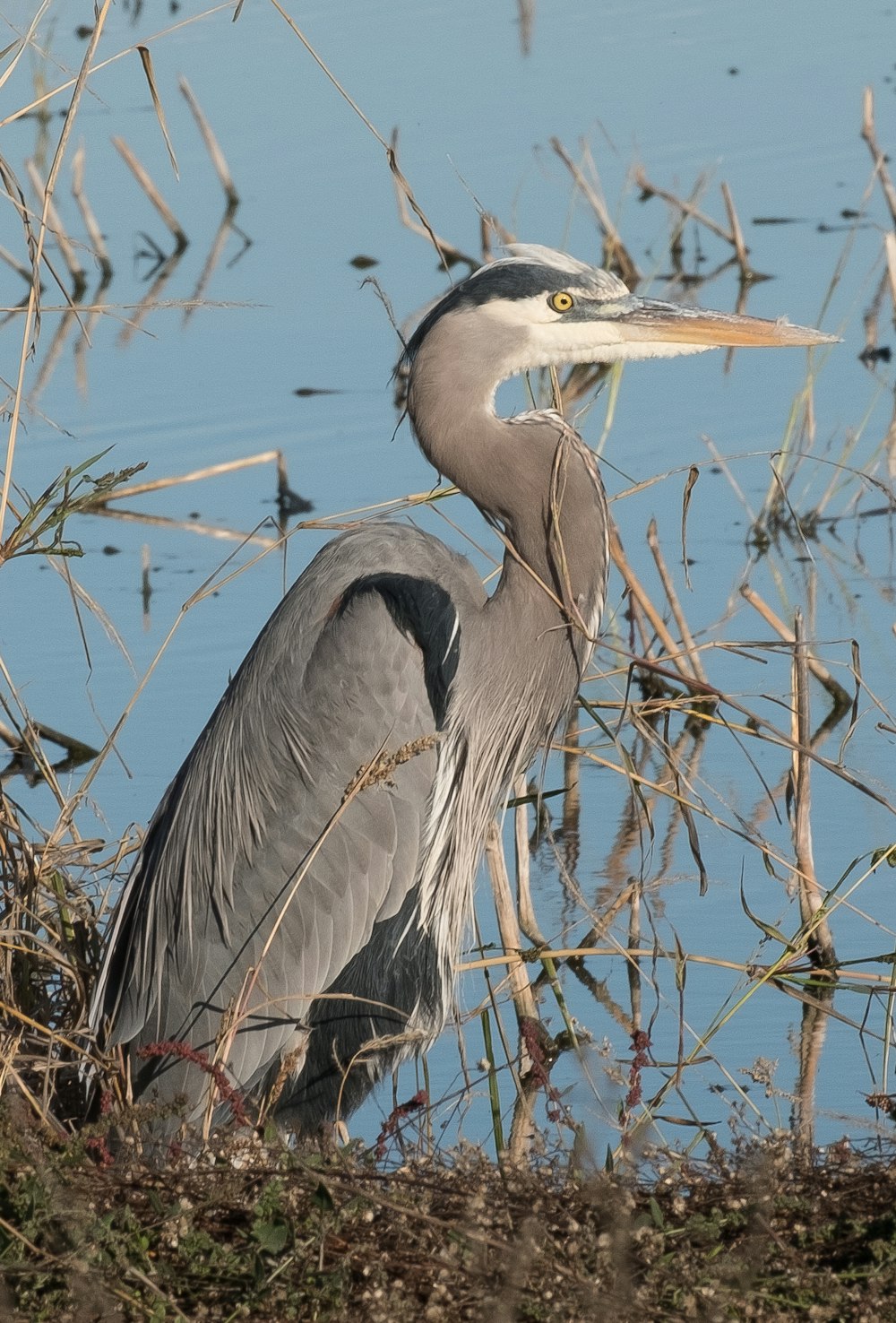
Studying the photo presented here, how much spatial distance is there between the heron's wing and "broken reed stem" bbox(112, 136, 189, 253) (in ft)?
19.9

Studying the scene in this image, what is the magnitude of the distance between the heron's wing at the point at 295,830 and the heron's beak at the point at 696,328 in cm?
65

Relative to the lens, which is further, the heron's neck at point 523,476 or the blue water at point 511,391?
the blue water at point 511,391

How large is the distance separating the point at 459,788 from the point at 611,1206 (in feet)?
5.14

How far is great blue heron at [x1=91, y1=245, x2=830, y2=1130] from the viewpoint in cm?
383

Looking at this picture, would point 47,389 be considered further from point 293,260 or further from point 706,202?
point 706,202

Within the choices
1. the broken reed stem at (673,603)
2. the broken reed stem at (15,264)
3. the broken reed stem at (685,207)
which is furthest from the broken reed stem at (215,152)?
the broken reed stem at (673,603)

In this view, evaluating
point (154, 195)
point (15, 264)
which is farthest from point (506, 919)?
point (154, 195)

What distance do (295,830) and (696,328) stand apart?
1.31m

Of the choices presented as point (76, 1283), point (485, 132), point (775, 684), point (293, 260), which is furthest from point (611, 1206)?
point (485, 132)

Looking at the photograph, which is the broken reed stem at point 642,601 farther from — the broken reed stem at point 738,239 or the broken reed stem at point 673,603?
the broken reed stem at point 738,239

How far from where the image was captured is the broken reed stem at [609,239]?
317 inches

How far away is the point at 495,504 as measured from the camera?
3855 millimetres

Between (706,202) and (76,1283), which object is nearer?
(76,1283)

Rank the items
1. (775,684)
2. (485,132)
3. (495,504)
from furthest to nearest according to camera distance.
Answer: (485,132), (775,684), (495,504)
